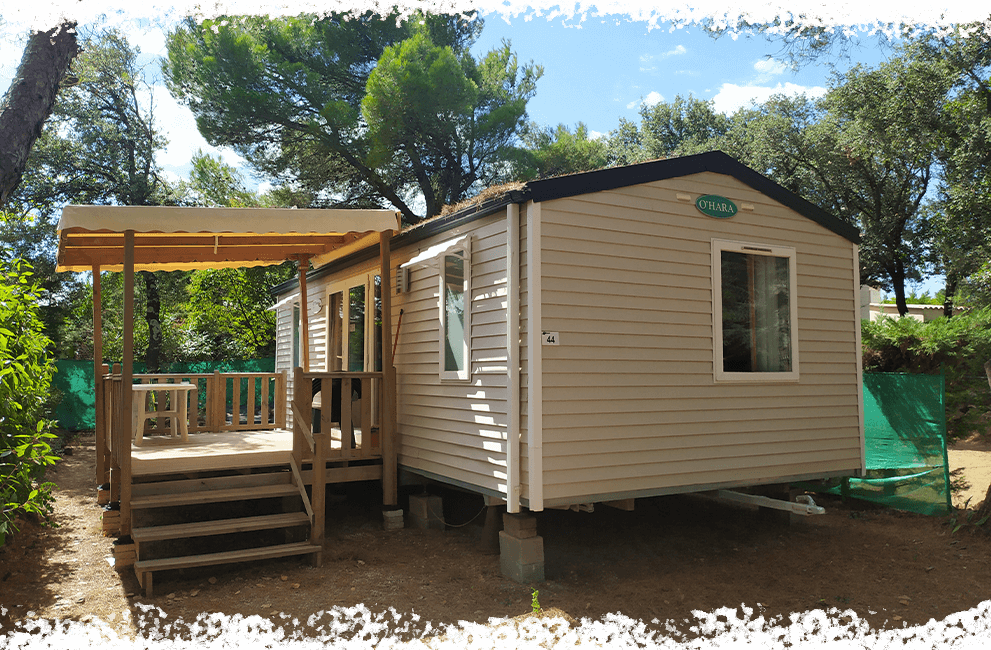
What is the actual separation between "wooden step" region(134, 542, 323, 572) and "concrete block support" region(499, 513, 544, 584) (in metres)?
1.50

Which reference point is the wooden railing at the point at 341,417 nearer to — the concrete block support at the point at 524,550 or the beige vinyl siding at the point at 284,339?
the concrete block support at the point at 524,550

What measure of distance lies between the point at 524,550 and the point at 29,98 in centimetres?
828

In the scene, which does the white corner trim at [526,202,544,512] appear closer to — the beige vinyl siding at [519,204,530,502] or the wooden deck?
the beige vinyl siding at [519,204,530,502]

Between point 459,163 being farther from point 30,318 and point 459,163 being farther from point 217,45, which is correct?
point 30,318

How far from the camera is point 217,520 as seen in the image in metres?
5.58

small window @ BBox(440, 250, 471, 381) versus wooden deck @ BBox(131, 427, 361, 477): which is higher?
small window @ BBox(440, 250, 471, 381)

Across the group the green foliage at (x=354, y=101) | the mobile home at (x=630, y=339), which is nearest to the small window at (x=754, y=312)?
the mobile home at (x=630, y=339)

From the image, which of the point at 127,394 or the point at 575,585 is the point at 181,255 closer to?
the point at 127,394

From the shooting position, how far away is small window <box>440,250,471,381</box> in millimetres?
5695

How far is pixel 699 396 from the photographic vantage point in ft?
18.4

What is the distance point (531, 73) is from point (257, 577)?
1725 cm

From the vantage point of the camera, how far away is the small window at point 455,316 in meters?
5.70

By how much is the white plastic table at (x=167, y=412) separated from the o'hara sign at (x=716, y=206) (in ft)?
17.7

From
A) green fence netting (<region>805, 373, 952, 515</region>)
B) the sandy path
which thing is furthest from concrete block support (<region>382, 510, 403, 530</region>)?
the sandy path
